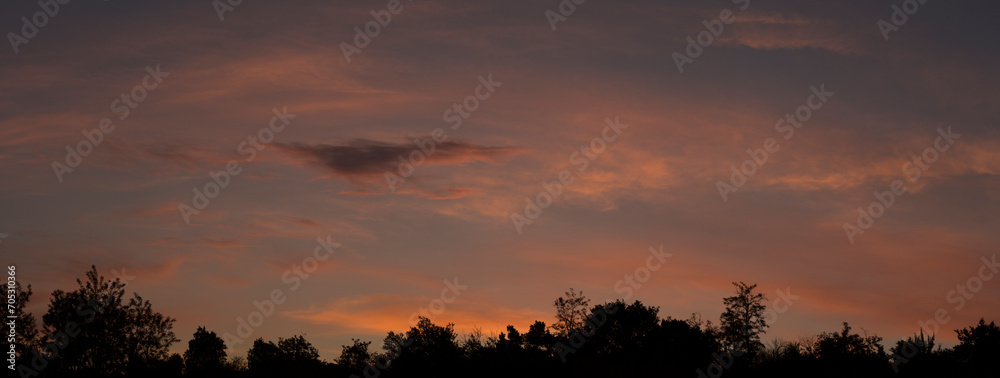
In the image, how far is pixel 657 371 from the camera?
168ft

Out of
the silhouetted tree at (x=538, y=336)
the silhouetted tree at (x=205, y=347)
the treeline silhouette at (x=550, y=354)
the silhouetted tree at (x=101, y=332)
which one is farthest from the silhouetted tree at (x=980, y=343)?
the silhouetted tree at (x=205, y=347)

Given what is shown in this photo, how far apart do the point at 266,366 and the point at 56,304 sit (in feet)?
86.7

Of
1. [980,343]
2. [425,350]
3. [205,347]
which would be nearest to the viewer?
[980,343]

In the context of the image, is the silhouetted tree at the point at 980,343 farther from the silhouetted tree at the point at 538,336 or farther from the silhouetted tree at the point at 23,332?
the silhouetted tree at the point at 23,332

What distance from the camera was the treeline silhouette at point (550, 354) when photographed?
156 feet

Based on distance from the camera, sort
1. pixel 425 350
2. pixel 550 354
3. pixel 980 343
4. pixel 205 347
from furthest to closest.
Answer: pixel 205 347
pixel 425 350
pixel 980 343
pixel 550 354

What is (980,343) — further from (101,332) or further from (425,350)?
(101,332)

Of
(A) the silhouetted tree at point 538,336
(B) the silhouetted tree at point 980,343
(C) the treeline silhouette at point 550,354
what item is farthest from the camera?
(A) the silhouetted tree at point 538,336

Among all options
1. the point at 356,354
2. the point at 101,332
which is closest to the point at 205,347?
the point at 356,354

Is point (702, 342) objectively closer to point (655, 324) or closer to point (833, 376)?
point (655, 324)

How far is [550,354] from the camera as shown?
2244 inches

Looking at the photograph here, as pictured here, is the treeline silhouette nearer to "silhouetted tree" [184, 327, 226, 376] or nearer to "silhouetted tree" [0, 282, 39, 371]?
"silhouetted tree" [0, 282, 39, 371]

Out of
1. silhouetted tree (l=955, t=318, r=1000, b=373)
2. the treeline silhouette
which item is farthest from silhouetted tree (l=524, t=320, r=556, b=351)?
silhouetted tree (l=955, t=318, r=1000, b=373)

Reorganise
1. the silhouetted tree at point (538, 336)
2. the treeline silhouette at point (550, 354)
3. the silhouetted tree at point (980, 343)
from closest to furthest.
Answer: the treeline silhouette at point (550, 354)
the silhouetted tree at point (980, 343)
the silhouetted tree at point (538, 336)
